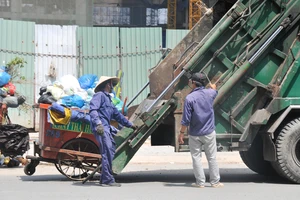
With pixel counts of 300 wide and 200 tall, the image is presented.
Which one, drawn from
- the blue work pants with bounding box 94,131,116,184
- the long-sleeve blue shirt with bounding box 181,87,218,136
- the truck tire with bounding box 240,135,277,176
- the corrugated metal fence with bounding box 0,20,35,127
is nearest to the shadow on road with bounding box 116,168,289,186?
the truck tire with bounding box 240,135,277,176

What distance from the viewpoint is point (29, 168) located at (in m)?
10.0

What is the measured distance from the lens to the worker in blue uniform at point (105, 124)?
880 cm

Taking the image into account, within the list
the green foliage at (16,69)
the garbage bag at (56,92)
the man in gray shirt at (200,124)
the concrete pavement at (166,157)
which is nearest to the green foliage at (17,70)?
the green foliage at (16,69)

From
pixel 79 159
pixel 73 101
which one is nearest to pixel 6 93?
pixel 73 101

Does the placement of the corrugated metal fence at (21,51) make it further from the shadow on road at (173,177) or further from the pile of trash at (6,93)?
the shadow on road at (173,177)

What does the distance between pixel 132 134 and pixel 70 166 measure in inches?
48.1

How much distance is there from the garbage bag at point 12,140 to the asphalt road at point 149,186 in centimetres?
30

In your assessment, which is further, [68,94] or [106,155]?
[68,94]

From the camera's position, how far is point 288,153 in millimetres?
9062

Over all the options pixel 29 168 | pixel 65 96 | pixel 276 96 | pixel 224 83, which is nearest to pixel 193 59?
pixel 224 83

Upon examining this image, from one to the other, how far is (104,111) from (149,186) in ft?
3.77

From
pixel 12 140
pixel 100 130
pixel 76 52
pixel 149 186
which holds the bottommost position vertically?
pixel 149 186

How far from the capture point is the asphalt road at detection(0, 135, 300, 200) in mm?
8000

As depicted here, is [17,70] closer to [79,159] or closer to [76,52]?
[76,52]
